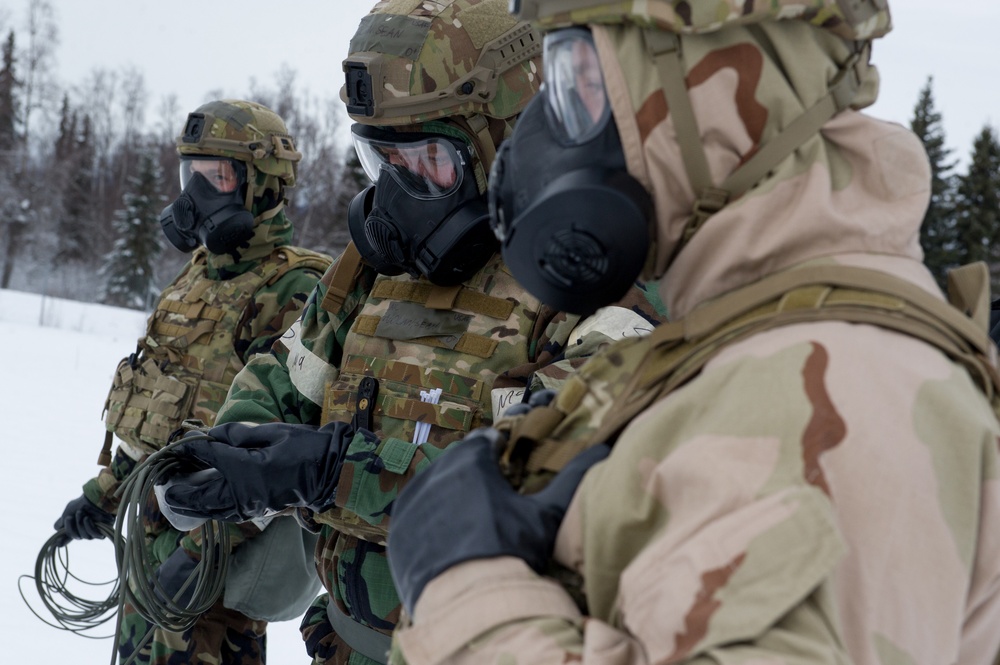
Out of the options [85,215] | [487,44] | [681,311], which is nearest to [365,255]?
[487,44]

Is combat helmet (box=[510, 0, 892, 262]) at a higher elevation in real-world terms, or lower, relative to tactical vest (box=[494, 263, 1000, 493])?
higher

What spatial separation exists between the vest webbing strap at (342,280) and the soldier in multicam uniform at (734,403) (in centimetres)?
122

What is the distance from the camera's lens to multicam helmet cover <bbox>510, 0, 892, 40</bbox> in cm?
123

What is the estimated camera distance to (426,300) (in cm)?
252

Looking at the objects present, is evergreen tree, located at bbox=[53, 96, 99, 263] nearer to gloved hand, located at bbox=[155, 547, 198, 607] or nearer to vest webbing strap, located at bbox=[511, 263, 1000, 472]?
gloved hand, located at bbox=[155, 547, 198, 607]

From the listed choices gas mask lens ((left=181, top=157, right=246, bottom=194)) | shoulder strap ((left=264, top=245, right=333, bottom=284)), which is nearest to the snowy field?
shoulder strap ((left=264, top=245, right=333, bottom=284))

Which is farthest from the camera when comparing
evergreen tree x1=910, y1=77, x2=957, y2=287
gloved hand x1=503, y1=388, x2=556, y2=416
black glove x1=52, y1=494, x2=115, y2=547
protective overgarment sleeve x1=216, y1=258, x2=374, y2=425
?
evergreen tree x1=910, y1=77, x2=957, y2=287

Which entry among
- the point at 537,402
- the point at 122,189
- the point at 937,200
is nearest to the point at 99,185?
the point at 122,189

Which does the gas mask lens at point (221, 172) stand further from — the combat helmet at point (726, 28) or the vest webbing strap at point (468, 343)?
the combat helmet at point (726, 28)

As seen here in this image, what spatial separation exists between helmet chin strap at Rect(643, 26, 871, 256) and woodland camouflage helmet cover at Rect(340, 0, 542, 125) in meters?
1.26

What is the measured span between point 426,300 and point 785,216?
1.40 meters

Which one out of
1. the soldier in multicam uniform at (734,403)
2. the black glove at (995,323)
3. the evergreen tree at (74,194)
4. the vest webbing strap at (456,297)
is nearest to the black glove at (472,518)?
the soldier in multicam uniform at (734,403)

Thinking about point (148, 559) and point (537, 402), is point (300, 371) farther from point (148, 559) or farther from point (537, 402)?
point (537, 402)

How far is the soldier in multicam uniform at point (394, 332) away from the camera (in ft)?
7.50
